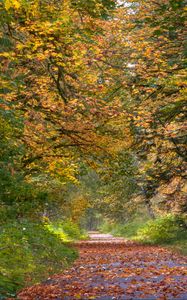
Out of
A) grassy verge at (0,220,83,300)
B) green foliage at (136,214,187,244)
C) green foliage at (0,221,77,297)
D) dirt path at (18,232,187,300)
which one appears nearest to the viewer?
dirt path at (18,232,187,300)

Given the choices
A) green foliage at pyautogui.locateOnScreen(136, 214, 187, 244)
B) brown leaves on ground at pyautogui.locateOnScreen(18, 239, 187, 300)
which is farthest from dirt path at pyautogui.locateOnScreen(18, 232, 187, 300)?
green foliage at pyautogui.locateOnScreen(136, 214, 187, 244)

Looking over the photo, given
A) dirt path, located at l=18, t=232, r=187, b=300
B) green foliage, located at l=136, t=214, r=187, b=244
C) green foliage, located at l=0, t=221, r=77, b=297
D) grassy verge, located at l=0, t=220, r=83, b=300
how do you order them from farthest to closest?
green foliage, located at l=136, t=214, r=187, b=244 < green foliage, located at l=0, t=221, r=77, b=297 < grassy verge, located at l=0, t=220, r=83, b=300 < dirt path, located at l=18, t=232, r=187, b=300

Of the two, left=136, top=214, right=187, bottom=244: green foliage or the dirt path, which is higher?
left=136, top=214, right=187, bottom=244: green foliage

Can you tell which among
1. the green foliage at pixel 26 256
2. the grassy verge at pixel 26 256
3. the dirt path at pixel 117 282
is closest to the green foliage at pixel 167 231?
the dirt path at pixel 117 282

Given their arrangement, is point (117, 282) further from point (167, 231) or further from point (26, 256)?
point (167, 231)

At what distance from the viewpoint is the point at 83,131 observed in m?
14.4

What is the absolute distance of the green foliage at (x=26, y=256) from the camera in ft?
30.0

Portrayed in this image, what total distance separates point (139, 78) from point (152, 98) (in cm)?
124

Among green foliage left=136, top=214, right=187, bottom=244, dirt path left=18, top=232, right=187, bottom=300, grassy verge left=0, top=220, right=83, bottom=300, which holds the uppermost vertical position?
green foliage left=136, top=214, right=187, bottom=244

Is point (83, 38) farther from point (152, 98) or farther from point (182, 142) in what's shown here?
point (182, 142)

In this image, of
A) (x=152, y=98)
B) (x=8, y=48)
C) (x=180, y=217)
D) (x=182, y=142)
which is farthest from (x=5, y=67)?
(x=180, y=217)

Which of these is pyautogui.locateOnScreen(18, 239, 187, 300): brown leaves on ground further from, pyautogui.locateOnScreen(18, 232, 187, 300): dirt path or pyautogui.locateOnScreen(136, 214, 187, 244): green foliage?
pyautogui.locateOnScreen(136, 214, 187, 244): green foliage

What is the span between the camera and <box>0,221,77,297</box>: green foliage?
9.15 meters

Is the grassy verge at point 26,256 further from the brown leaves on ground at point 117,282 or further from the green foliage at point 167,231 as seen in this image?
the green foliage at point 167,231
